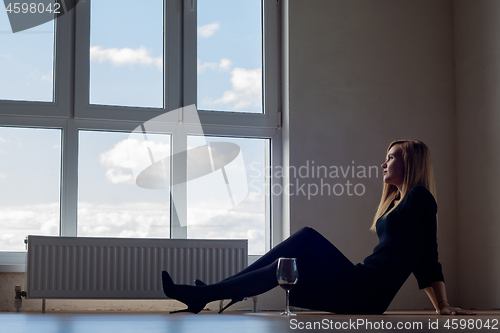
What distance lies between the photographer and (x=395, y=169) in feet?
8.59

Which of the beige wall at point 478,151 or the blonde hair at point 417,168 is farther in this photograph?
the beige wall at point 478,151

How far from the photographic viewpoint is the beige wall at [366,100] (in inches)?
161

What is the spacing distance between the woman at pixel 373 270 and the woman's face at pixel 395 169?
42 millimetres

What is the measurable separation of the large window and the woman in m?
1.58

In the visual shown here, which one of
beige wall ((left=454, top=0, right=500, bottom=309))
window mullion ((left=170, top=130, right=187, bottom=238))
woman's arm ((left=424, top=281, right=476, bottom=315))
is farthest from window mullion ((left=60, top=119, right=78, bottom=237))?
beige wall ((left=454, top=0, right=500, bottom=309))

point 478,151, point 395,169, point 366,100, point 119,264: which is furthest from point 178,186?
point 478,151

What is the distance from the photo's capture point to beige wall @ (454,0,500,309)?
394cm

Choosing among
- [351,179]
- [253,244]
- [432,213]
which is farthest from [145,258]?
[432,213]


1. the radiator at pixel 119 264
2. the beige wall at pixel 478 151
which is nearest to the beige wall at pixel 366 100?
the beige wall at pixel 478 151

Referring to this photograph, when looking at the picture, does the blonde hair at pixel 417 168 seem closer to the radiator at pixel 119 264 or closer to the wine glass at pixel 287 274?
the wine glass at pixel 287 274

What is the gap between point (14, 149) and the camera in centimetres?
382

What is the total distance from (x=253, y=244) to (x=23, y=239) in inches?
66.3

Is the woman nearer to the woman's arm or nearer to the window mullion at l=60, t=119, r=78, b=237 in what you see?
the woman's arm

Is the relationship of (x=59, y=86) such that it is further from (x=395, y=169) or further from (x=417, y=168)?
(x=417, y=168)
